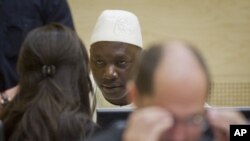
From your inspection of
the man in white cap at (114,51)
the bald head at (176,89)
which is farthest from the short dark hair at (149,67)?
the man in white cap at (114,51)

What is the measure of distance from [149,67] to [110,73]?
1.48m

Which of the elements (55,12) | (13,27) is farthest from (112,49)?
(13,27)

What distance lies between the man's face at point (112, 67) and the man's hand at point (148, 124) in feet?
4.64

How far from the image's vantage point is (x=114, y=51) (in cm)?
212

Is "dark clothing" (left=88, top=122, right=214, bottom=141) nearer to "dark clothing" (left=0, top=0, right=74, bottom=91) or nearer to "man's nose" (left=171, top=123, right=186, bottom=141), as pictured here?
"man's nose" (left=171, top=123, right=186, bottom=141)

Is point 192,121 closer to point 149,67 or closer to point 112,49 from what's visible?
point 149,67

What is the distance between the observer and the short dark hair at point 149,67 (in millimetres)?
571

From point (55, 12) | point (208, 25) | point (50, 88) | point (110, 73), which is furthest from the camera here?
point (208, 25)

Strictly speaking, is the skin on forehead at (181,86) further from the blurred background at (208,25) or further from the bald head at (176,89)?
the blurred background at (208,25)

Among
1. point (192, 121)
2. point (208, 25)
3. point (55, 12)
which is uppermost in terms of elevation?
point (192, 121)

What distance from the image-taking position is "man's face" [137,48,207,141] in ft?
1.86

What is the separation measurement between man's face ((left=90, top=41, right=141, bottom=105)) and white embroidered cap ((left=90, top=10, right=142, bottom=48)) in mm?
34

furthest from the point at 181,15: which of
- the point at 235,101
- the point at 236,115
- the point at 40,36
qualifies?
the point at 236,115

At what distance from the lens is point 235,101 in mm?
3891
